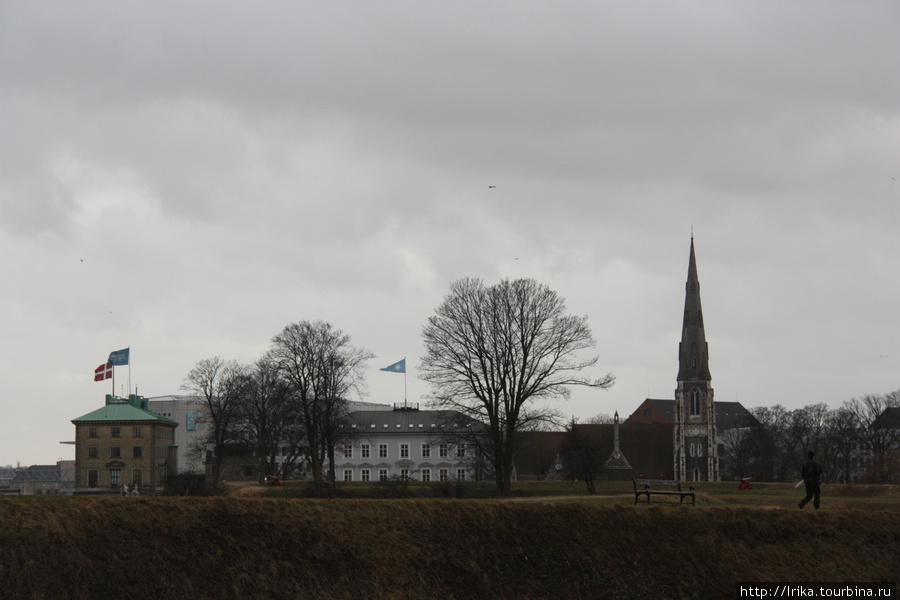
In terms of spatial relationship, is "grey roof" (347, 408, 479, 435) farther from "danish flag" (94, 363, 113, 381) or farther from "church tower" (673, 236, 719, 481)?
"church tower" (673, 236, 719, 481)

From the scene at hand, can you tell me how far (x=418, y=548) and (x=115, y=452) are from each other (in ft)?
212

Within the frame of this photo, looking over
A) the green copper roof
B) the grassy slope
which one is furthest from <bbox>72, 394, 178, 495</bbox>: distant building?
the grassy slope

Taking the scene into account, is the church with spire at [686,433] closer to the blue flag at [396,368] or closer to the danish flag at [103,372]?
the blue flag at [396,368]

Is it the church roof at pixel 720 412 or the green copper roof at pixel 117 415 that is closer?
the green copper roof at pixel 117 415

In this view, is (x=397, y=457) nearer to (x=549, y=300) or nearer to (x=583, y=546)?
(x=549, y=300)

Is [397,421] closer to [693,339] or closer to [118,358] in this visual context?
[118,358]

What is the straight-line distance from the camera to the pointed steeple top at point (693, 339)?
393 ft

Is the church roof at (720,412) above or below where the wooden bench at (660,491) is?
below

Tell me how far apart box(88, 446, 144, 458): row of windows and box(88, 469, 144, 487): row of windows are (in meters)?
1.27

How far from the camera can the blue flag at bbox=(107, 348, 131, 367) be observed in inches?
3393

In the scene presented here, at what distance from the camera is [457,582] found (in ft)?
77.9

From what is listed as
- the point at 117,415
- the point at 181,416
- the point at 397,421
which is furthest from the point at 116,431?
the point at 181,416

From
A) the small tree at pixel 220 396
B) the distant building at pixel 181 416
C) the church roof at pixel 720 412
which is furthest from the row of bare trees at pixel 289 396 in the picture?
the church roof at pixel 720 412

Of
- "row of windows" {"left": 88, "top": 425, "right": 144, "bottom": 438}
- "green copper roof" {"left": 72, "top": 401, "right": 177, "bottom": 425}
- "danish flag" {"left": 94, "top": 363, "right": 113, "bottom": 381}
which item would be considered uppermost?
"danish flag" {"left": 94, "top": 363, "right": 113, "bottom": 381}
